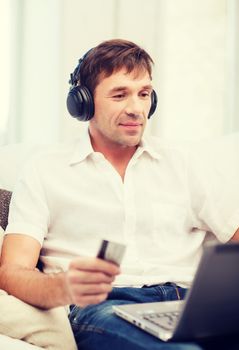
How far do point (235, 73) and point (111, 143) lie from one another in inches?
45.7

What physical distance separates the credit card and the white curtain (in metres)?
1.25

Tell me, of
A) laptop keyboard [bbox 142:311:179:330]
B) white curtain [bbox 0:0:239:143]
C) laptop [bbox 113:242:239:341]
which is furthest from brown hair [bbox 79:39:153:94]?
laptop [bbox 113:242:239:341]

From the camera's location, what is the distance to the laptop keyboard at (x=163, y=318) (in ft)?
3.57

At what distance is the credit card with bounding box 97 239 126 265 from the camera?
92 centimetres

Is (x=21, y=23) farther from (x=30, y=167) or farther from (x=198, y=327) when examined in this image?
(x=198, y=327)

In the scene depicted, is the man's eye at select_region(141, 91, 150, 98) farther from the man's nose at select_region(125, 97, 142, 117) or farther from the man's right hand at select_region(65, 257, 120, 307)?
the man's right hand at select_region(65, 257, 120, 307)

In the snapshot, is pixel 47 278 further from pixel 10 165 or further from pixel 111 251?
pixel 10 165

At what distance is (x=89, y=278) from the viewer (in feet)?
3.30

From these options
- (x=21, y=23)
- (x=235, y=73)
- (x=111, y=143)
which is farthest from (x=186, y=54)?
(x=111, y=143)

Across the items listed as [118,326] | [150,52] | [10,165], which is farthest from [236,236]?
[150,52]

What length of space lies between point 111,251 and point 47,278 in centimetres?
34

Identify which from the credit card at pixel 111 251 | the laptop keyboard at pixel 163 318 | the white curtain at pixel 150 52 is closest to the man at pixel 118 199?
the laptop keyboard at pixel 163 318

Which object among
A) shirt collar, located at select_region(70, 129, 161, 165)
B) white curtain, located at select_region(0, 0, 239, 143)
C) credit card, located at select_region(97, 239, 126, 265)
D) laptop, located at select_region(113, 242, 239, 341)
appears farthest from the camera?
white curtain, located at select_region(0, 0, 239, 143)

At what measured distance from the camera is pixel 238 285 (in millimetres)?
850
